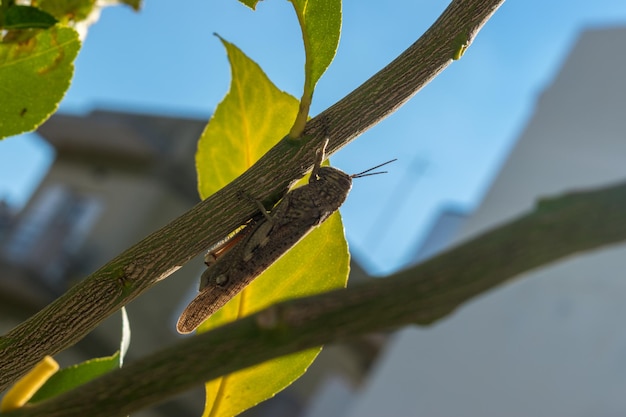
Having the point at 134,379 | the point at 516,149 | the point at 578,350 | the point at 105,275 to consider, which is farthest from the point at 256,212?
the point at 516,149

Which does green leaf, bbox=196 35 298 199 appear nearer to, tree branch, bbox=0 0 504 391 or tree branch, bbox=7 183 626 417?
tree branch, bbox=0 0 504 391

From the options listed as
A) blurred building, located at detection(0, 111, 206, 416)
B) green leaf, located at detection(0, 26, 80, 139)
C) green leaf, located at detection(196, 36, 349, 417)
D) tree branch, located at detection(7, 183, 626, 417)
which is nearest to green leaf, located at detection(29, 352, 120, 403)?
green leaf, located at detection(196, 36, 349, 417)

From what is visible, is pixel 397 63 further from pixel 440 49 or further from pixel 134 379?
pixel 134 379

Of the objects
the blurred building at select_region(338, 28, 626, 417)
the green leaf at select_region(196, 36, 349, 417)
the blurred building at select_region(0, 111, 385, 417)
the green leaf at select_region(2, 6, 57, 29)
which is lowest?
the blurred building at select_region(338, 28, 626, 417)

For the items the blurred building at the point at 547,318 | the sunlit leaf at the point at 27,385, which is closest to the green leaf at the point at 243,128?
the sunlit leaf at the point at 27,385

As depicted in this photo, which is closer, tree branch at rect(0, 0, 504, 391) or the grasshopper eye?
tree branch at rect(0, 0, 504, 391)

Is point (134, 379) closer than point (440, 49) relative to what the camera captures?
Yes

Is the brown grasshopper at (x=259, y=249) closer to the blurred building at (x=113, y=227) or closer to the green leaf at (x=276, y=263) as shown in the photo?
the green leaf at (x=276, y=263)
